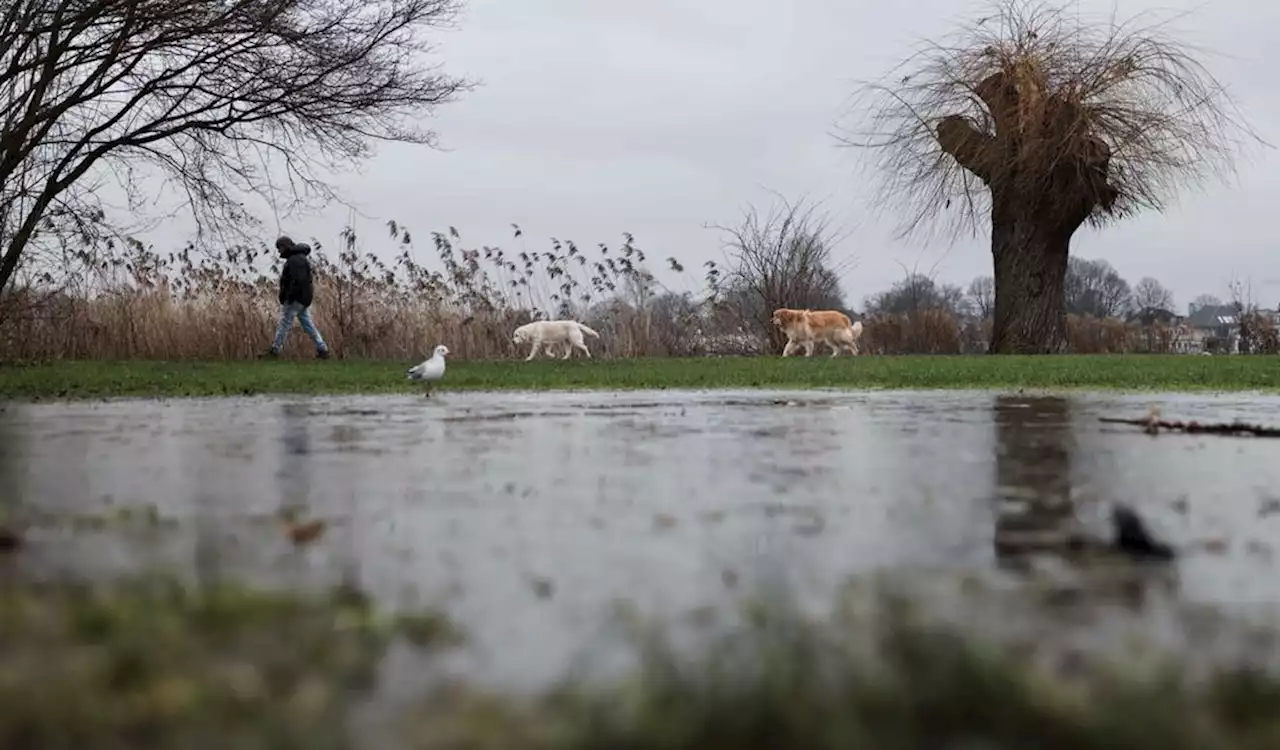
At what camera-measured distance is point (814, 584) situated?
2.49 metres

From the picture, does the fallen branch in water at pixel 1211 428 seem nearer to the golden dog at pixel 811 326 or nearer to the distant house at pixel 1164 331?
the golden dog at pixel 811 326

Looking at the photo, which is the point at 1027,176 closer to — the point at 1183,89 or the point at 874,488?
the point at 1183,89

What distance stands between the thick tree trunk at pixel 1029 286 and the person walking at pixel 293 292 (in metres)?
12.9

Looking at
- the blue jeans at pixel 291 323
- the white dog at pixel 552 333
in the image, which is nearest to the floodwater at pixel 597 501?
the blue jeans at pixel 291 323

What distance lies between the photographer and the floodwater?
8.24 ft

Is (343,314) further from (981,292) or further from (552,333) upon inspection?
(981,292)

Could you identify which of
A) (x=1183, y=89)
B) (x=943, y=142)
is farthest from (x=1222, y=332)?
(x=943, y=142)

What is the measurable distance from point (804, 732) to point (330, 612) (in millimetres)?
990

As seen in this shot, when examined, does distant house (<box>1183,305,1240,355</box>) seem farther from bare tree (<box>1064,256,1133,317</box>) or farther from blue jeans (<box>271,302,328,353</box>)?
bare tree (<box>1064,256,1133,317</box>)

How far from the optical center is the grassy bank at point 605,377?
36.1ft

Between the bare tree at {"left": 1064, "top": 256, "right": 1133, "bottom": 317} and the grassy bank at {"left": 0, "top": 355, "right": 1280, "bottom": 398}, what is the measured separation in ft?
142

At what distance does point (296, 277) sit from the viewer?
1852cm

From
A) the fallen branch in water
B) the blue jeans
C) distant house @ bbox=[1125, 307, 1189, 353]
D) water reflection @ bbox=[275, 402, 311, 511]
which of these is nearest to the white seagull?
water reflection @ bbox=[275, 402, 311, 511]

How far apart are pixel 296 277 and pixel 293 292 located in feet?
0.75
